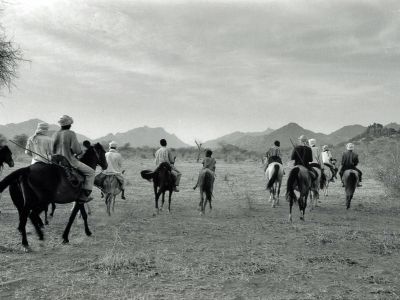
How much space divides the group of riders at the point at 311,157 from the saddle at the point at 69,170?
20.7 feet

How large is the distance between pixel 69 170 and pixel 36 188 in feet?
2.52

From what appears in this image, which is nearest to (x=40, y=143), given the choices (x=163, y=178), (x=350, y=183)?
(x=163, y=178)

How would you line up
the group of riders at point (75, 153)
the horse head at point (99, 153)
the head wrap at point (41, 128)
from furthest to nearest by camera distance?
the horse head at point (99, 153)
the head wrap at point (41, 128)
the group of riders at point (75, 153)

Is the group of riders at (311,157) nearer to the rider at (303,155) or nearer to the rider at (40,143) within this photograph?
the rider at (303,155)

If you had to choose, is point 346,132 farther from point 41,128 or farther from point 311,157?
point 41,128

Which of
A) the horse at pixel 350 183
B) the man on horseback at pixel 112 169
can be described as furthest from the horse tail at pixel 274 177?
the man on horseback at pixel 112 169

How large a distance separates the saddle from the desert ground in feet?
4.12

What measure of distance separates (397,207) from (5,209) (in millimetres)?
13155

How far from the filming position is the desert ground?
552 centimetres

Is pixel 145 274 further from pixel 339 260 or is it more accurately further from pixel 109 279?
pixel 339 260

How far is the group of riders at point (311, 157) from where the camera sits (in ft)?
38.7

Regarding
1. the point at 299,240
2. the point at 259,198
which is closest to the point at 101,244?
the point at 299,240

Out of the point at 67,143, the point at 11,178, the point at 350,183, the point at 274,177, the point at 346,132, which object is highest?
the point at 346,132

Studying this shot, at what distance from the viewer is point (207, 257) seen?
23.9 feet
